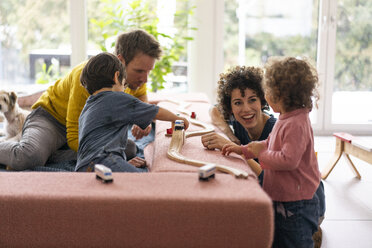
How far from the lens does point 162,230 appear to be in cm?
126

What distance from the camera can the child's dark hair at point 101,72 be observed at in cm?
178

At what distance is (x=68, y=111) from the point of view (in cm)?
213

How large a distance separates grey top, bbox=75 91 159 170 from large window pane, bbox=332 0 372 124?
12.1ft

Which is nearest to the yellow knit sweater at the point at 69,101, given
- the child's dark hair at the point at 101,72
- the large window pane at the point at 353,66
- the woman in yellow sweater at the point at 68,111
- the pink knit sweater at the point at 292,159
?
the woman in yellow sweater at the point at 68,111

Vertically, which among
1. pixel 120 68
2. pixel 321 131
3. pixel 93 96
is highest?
pixel 120 68

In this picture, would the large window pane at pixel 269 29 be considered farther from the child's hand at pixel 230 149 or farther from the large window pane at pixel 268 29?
the child's hand at pixel 230 149

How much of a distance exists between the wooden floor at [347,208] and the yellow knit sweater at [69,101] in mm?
1335

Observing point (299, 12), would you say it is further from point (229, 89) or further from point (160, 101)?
point (229, 89)

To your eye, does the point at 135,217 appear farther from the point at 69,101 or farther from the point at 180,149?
the point at 69,101

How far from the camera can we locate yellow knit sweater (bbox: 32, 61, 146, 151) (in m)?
2.10

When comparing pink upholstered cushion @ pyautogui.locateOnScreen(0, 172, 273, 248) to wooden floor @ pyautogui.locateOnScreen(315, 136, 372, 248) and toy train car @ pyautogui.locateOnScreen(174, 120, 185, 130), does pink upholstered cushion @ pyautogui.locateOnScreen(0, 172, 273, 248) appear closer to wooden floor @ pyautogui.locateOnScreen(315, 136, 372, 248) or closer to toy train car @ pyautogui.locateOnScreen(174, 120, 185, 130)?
toy train car @ pyautogui.locateOnScreen(174, 120, 185, 130)

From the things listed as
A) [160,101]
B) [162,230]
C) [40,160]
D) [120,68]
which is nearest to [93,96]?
Answer: [120,68]

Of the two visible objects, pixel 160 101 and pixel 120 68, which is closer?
pixel 120 68

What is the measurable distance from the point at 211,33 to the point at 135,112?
317 centimetres
